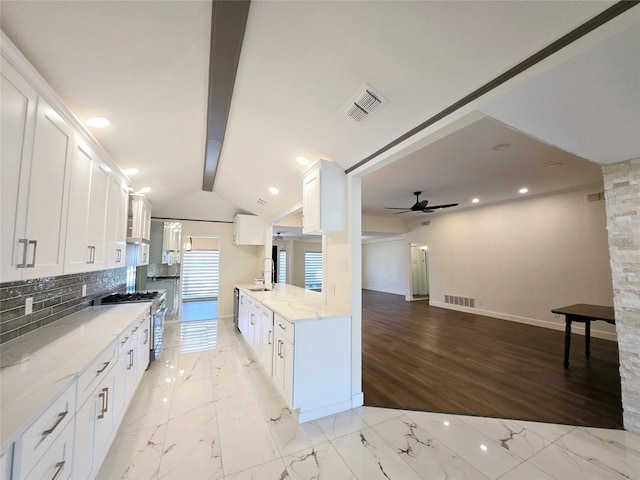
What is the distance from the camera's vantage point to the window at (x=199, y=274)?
843 centimetres

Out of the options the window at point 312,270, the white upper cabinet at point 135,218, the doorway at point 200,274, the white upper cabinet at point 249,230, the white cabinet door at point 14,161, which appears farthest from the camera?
the window at point 312,270

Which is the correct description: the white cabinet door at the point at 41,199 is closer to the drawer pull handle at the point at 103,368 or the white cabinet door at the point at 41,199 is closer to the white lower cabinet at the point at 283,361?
the drawer pull handle at the point at 103,368

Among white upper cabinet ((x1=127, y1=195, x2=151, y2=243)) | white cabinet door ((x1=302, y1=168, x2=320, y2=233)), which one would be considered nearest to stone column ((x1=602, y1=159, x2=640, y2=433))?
white cabinet door ((x1=302, y1=168, x2=320, y2=233))

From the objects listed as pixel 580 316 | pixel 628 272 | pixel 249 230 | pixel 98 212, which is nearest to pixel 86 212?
pixel 98 212

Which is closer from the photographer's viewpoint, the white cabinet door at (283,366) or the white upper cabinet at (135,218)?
the white cabinet door at (283,366)

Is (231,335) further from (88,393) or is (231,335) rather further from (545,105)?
(545,105)

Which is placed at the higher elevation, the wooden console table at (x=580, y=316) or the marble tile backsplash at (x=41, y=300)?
the marble tile backsplash at (x=41, y=300)

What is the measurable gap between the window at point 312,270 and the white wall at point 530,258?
5389 millimetres

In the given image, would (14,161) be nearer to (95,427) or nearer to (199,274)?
(95,427)

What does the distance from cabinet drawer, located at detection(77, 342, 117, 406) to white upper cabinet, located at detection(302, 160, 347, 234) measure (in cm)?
191

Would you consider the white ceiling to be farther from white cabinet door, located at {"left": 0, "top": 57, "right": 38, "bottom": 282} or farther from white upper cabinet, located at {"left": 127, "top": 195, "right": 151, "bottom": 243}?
white upper cabinet, located at {"left": 127, "top": 195, "right": 151, "bottom": 243}

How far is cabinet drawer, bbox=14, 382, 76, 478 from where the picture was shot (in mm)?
875

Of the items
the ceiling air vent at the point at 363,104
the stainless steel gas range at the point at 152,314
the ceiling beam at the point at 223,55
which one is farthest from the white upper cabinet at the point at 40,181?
the ceiling air vent at the point at 363,104

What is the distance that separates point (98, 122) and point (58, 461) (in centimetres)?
219
